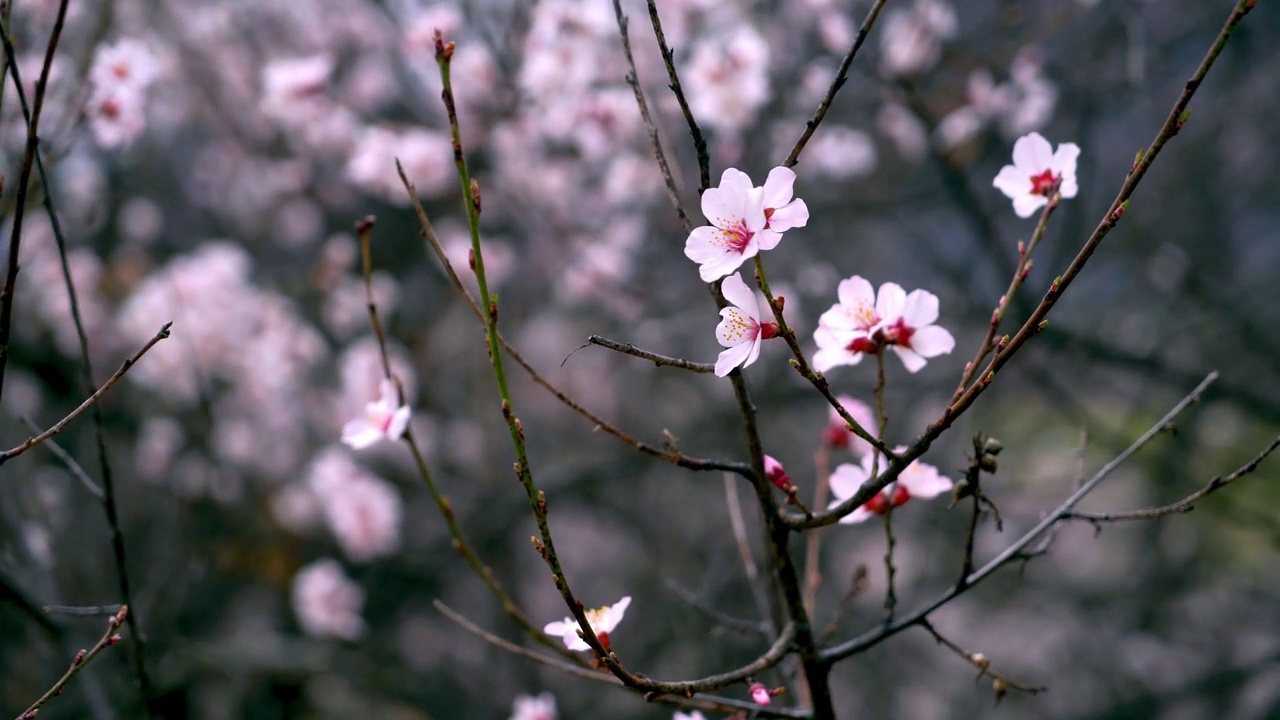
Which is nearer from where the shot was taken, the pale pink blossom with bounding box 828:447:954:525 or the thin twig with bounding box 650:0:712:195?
the thin twig with bounding box 650:0:712:195

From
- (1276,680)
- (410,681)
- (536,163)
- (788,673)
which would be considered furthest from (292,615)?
(1276,680)

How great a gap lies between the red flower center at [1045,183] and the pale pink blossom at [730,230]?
0.49m

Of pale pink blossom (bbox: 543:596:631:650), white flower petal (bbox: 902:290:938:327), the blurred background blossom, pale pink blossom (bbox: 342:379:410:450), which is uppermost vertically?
the blurred background blossom

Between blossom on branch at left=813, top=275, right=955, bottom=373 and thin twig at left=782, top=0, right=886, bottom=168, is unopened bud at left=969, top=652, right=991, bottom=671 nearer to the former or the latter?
blossom on branch at left=813, top=275, right=955, bottom=373

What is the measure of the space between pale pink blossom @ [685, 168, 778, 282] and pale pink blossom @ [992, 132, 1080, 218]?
17.7 inches

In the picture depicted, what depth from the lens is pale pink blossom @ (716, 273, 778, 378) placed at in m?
0.93

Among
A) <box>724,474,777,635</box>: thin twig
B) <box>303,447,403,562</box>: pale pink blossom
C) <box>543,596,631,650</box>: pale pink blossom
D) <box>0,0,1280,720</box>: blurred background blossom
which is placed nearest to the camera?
<box>543,596,631,650</box>: pale pink blossom

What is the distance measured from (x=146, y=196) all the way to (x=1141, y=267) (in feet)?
20.5

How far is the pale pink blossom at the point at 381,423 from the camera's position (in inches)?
53.4

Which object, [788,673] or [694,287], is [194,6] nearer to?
[694,287]

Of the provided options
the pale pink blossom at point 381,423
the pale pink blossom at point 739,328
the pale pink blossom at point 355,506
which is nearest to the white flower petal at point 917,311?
the pale pink blossom at point 739,328

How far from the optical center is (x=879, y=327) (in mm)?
1039

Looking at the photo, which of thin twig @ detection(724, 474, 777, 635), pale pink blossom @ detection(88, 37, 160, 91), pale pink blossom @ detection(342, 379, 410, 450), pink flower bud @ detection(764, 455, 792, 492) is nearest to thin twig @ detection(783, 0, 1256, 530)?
pink flower bud @ detection(764, 455, 792, 492)

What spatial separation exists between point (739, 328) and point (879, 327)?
0.19 meters
